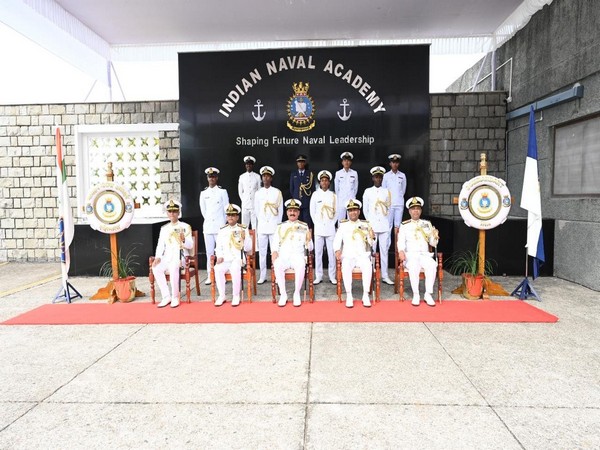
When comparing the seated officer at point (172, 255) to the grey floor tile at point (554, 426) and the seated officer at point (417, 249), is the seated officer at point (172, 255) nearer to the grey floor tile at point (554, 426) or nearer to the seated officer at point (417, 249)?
the seated officer at point (417, 249)

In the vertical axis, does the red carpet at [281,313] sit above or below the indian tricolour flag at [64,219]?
below

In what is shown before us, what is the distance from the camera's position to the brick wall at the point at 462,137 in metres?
7.84

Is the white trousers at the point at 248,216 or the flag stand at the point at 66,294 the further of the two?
the white trousers at the point at 248,216

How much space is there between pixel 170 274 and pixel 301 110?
13.0 feet

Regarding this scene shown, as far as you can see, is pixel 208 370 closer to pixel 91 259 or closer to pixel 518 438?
pixel 518 438

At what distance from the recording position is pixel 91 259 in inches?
276

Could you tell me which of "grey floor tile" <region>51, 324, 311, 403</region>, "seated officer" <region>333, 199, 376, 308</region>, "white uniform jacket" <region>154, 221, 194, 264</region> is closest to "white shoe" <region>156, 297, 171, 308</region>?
"white uniform jacket" <region>154, 221, 194, 264</region>

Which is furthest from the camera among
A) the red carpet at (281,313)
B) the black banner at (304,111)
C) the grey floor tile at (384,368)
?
the black banner at (304,111)

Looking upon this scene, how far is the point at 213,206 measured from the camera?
641cm

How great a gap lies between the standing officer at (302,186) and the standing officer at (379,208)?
41.3 inches

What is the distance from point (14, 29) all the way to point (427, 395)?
8.82m

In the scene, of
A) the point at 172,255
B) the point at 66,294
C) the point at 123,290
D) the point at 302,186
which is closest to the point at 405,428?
the point at 172,255

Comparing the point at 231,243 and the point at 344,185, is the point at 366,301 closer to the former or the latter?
the point at 231,243

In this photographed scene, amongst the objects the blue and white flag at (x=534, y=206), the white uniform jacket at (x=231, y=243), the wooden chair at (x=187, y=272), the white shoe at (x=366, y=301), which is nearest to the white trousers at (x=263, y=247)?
the wooden chair at (x=187, y=272)
